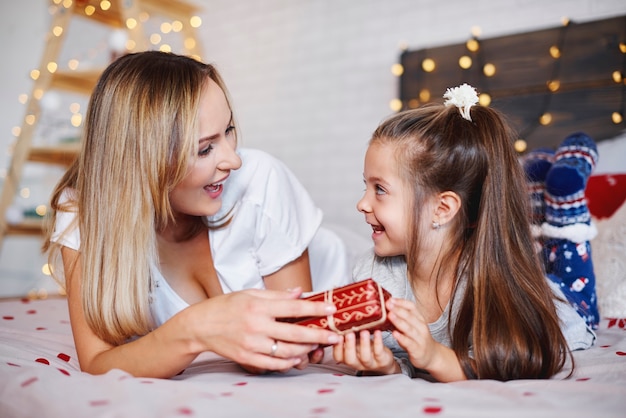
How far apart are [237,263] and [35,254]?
113 inches

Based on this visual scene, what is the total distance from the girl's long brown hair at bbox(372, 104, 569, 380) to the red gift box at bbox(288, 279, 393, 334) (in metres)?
0.23

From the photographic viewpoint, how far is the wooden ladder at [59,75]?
293 cm

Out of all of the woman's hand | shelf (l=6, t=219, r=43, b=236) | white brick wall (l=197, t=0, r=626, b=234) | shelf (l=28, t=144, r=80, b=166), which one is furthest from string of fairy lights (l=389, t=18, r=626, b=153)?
shelf (l=6, t=219, r=43, b=236)

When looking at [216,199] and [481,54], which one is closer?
[216,199]

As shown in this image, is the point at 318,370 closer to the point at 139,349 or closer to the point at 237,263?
the point at 139,349

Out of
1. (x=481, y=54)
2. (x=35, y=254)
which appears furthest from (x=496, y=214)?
(x=35, y=254)

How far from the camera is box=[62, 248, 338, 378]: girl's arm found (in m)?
0.87

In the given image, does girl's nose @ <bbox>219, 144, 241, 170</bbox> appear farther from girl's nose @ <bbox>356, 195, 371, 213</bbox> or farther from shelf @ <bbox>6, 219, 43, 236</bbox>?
shelf @ <bbox>6, 219, 43, 236</bbox>

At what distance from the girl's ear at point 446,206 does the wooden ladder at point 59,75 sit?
211 cm

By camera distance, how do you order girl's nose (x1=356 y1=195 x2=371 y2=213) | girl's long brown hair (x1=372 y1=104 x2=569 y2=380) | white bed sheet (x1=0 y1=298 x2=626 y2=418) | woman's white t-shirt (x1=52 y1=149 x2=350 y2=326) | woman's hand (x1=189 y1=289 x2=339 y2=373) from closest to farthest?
white bed sheet (x1=0 y1=298 x2=626 y2=418)
woman's hand (x1=189 y1=289 x2=339 y2=373)
girl's long brown hair (x1=372 y1=104 x2=569 y2=380)
girl's nose (x1=356 y1=195 x2=371 y2=213)
woman's white t-shirt (x1=52 y1=149 x2=350 y2=326)

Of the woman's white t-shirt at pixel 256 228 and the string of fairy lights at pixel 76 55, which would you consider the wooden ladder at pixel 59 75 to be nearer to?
the string of fairy lights at pixel 76 55

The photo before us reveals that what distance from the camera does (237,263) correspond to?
148 centimetres

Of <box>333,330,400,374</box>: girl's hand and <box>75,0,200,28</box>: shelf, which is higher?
<box>75,0,200,28</box>: shelf

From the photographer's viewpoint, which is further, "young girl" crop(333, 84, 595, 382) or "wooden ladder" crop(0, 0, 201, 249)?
"wooden ladder" crop(0, 0, 201, 249)
